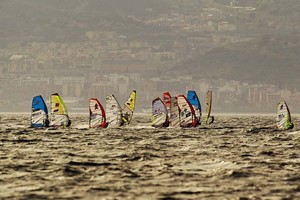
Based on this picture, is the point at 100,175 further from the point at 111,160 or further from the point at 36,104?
the point at 36,104

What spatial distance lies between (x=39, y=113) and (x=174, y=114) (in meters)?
12.2

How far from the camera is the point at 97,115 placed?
76750 mm

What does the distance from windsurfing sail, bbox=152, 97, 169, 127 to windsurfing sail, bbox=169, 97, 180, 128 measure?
569mm

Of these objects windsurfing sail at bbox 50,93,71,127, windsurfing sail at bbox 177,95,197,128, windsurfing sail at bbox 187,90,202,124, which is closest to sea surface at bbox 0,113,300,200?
windsurfing sail at bbox 177,95,197,128

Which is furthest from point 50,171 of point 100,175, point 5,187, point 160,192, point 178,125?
point 178,125

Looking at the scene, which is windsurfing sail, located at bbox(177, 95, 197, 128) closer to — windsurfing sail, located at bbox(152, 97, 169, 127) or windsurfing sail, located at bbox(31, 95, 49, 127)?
windsurfing sail, located at bbox(152, 97, 169, 127)

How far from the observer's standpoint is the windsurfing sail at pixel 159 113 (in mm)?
76250

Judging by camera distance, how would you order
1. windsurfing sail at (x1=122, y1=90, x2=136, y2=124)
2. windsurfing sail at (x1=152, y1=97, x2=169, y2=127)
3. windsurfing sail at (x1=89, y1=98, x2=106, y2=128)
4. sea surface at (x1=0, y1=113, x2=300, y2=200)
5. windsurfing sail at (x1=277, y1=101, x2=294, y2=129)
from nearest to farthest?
sea surface at (x1=0, y1=113, x2=300, y2=200) < windsurfing sail at (x1=89, y1=98, x2=106, y2=128) < windsurfing sail at (x1=152, y1=97, x2=169, y2=127) < windsurfing sail at (x1=277, y1=101, x2=294, y2=129) < windsurfing sail at (x1=122, y1=90, x2=136, y2=124)

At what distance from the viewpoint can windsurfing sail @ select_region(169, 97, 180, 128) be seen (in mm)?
76062

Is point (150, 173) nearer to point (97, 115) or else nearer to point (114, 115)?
point (97, 115)

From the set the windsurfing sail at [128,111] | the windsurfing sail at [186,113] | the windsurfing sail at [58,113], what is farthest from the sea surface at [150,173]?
the windsurfing sail at [128,111]

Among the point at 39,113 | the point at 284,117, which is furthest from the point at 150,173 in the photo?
the point at 284,117

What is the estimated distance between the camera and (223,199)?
2172cm

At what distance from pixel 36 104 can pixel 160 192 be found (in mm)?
55721
